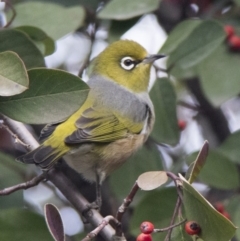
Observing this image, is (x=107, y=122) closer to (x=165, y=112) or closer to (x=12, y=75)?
(x=165, y=112)

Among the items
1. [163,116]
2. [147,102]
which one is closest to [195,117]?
[147,102]

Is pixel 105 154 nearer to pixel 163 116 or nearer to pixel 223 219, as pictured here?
pixel 163 116

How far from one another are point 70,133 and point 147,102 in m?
0.91

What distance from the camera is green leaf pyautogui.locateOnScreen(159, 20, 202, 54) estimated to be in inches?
120

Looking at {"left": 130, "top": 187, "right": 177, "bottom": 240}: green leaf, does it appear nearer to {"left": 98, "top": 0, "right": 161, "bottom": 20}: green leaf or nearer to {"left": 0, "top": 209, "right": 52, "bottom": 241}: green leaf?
{"left": 0, "top": 209, "right": 52, "bottom": 241}: green leaf

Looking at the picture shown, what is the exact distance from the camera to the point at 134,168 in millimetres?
3381

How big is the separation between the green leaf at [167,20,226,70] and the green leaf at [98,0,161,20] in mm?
271

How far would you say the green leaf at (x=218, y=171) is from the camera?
3.00 metres

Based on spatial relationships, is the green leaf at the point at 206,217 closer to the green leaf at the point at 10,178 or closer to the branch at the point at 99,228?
the branch at the point at 99,228

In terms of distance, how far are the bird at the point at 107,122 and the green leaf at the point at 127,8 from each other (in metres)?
0.30

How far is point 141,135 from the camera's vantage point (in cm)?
350

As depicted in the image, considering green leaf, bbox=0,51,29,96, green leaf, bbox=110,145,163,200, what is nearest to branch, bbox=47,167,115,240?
green leaf, bbox=110,145,163,200

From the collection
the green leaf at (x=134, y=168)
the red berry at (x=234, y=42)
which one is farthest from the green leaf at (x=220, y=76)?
the green leaf at (x=134, y=168)

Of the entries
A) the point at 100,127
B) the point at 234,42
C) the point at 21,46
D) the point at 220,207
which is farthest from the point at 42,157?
the point at 234,42
